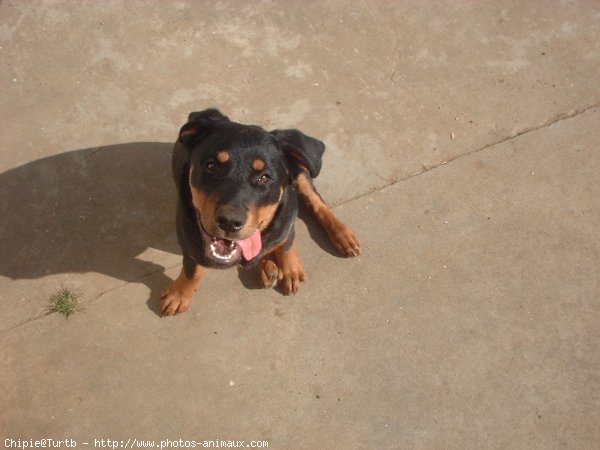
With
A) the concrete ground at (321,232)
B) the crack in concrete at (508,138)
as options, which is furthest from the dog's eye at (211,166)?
the crack in concrete at (508,138)

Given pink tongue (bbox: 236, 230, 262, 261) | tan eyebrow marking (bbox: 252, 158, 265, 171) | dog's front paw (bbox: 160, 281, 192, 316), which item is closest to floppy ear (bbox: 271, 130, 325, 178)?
tan eyebrow marking (bbox: 252, 158, 265, 171)

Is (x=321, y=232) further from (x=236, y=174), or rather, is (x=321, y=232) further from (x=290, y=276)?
(x=236, y=174)

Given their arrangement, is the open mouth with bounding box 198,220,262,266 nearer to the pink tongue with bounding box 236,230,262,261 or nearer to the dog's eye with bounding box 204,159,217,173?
the pink tongue with bounding box 236,230,262,261

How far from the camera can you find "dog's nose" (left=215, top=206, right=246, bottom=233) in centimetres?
252

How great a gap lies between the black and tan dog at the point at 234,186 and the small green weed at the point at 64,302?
32.5 inches

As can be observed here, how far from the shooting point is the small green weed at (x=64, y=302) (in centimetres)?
347

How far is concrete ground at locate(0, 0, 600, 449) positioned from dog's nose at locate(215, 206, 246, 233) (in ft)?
3.69

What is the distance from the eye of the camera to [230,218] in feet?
8.27

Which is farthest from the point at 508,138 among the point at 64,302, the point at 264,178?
the point at 64,302

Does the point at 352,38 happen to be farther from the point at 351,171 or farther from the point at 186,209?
the point at 186,209

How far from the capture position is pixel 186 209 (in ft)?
9.84

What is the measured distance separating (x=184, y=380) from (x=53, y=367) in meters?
0.83

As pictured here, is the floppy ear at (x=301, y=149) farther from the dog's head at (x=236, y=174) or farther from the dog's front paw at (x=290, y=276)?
the dog's front paw at (x=290, y=276)

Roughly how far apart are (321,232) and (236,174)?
4.17 feet
